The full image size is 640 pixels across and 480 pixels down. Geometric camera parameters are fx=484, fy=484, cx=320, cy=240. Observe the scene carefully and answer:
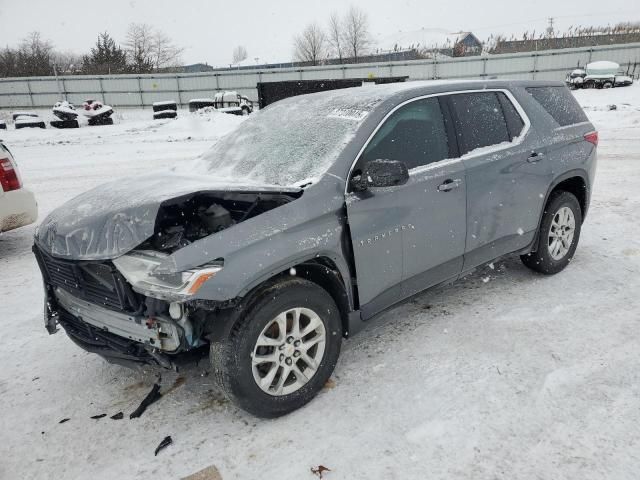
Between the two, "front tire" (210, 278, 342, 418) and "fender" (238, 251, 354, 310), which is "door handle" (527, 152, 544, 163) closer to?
"fender" (238, 251, 354, 310)

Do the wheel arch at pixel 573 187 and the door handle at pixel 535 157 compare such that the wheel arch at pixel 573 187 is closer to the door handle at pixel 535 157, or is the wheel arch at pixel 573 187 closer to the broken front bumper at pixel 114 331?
the door handle at pixel 535 157

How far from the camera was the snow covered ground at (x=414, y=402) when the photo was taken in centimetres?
241

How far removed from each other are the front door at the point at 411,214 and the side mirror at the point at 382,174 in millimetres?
102

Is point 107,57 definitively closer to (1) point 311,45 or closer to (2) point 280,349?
(1) point 311,45

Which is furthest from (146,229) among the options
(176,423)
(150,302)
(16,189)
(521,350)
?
(16,189)

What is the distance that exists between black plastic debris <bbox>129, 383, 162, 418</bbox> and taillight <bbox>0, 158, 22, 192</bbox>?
3.79 m

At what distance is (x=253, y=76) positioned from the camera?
111ft

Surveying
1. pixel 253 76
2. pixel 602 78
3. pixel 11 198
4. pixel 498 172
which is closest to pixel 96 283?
pixel 498 172

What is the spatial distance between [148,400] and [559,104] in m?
4.20

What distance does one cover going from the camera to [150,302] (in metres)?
2.51

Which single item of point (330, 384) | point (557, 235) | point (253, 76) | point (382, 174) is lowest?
point (330, 384)

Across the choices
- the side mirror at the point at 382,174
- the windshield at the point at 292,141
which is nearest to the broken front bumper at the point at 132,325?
the windshield at the point at 292,141

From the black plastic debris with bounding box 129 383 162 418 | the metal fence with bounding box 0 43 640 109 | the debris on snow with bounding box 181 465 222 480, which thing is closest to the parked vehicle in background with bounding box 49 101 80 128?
the metal fence with bounding box 0 43 640 109

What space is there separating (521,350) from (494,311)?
0.63m
